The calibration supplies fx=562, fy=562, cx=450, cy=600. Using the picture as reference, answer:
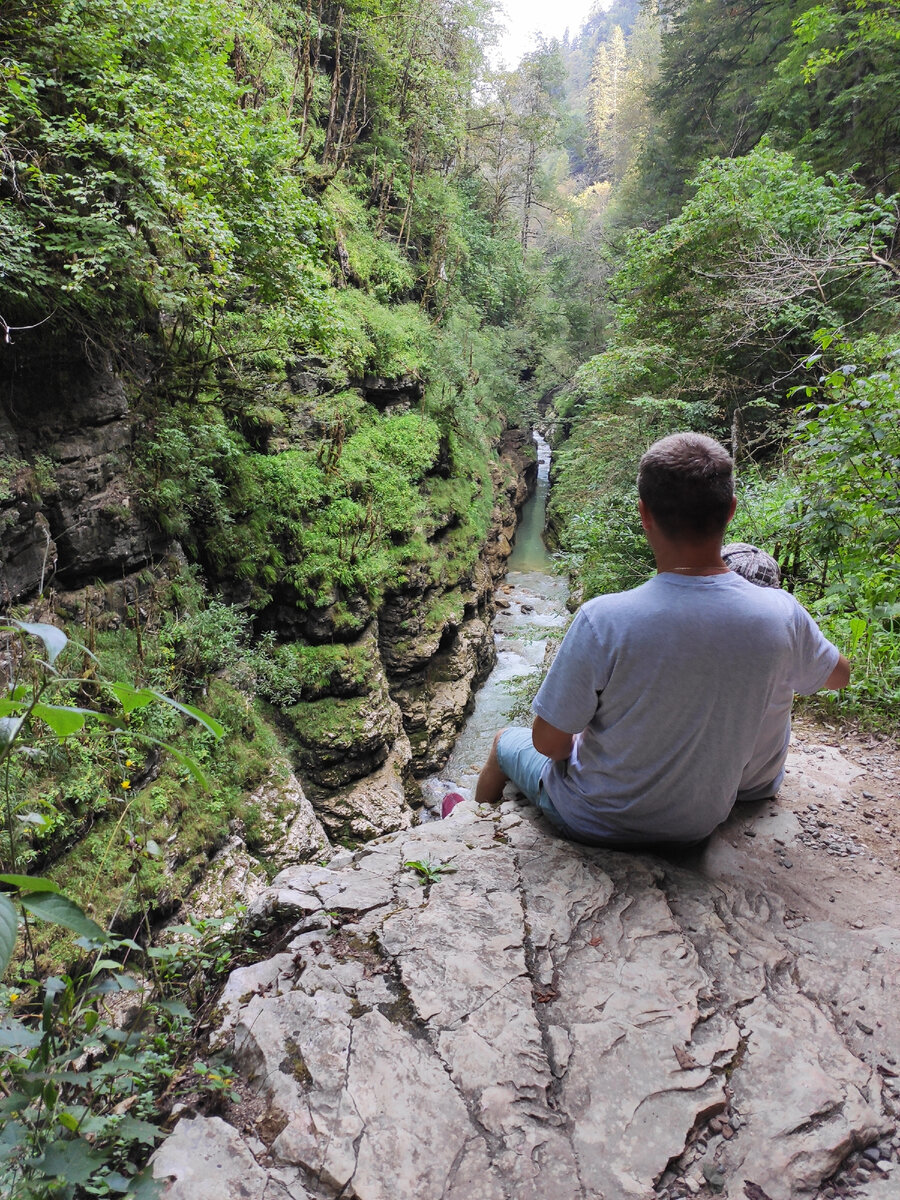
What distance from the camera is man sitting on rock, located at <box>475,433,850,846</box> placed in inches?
68.6

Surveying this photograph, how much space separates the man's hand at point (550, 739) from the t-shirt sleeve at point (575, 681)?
0.14ft

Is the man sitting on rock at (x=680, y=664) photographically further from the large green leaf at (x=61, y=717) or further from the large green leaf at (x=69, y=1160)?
the large green leaf at (x=69, y=1160)

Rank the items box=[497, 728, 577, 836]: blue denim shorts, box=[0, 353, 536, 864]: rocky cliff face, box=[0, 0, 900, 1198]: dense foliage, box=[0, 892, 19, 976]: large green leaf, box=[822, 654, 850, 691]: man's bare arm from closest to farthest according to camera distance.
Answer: box=[0, 892, 19, 976]: large green leaf, box=[822, 654, 850, 691]: man's bare arm, box=[497, 728, 577, 836]: blue denim shorts, box=[0, 0, 900, 1198]: dense foliage, box=[0, 353, 536, 864]: rocky cliff face

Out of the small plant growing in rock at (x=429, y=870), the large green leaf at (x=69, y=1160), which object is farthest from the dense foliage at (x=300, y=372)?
the small plant growing in rock at (x=429, y=870)

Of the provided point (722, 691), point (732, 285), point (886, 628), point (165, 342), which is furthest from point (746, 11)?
point (722, 691)

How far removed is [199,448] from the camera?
6645mm

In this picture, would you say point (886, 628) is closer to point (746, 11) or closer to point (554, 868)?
point (554, 868)

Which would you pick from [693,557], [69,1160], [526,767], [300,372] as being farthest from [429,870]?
[300,372]

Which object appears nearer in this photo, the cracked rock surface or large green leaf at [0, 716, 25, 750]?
large green leaf at [0, 716, 25, 750]

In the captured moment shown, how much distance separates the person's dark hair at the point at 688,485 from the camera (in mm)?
1678

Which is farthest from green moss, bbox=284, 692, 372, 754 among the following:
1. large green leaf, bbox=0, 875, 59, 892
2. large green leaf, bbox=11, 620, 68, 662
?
large green leaf, bbox=11, 620, 68, 662

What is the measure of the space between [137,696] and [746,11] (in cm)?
2138

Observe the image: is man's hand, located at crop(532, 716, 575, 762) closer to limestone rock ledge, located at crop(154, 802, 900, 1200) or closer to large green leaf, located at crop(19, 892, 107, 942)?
limestone rock ledge, located at crop(154, 802, 900, 1200)

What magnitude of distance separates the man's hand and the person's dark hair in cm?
78
